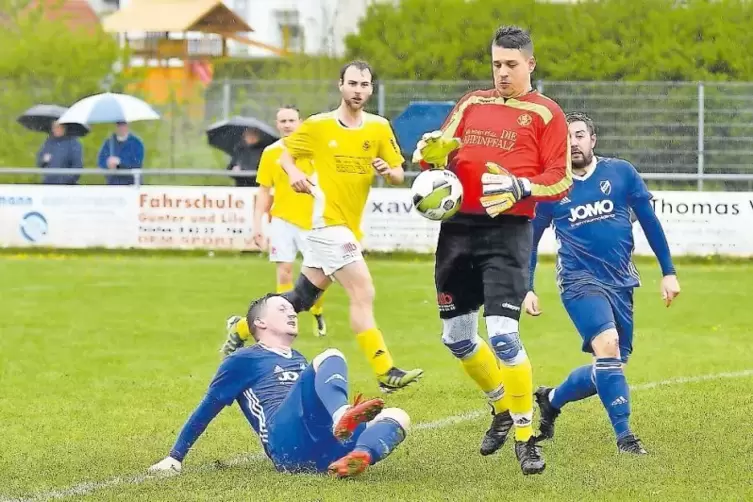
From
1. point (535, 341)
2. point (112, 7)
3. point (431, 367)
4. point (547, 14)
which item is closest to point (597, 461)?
point (431, 367)

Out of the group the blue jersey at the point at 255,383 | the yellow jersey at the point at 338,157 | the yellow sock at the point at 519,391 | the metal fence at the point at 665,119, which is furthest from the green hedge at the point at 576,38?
the blue jersey at the point at 255,383

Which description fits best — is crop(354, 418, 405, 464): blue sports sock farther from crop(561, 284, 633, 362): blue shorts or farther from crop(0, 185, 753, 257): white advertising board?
crop(0, 185, 753, 257): white advertising board

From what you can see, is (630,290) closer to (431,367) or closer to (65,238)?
(431,367)

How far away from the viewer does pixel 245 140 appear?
22.3 m

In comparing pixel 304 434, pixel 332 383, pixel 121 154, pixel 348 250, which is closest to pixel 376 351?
→ pixel 348 250

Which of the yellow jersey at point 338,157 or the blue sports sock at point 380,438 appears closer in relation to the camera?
the blue sports sock at point 380,438

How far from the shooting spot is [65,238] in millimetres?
21672

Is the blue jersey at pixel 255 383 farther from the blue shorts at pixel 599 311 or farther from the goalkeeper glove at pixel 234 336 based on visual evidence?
the goalkeeper glove at pixel 234 336

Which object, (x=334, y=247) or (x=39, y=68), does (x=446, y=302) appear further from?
(x=39, y=68)

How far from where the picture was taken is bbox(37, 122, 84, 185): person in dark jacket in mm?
22750

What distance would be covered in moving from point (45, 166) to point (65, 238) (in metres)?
1.82

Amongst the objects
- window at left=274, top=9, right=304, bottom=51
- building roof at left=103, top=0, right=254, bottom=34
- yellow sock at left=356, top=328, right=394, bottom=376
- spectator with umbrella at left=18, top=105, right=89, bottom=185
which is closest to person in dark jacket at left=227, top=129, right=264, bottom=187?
spectator with umbrella at left=18, top=105, right=89, bottom=185

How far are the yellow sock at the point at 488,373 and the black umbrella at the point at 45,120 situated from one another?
16.5 m

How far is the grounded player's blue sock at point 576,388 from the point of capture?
Answer: 8375mm
